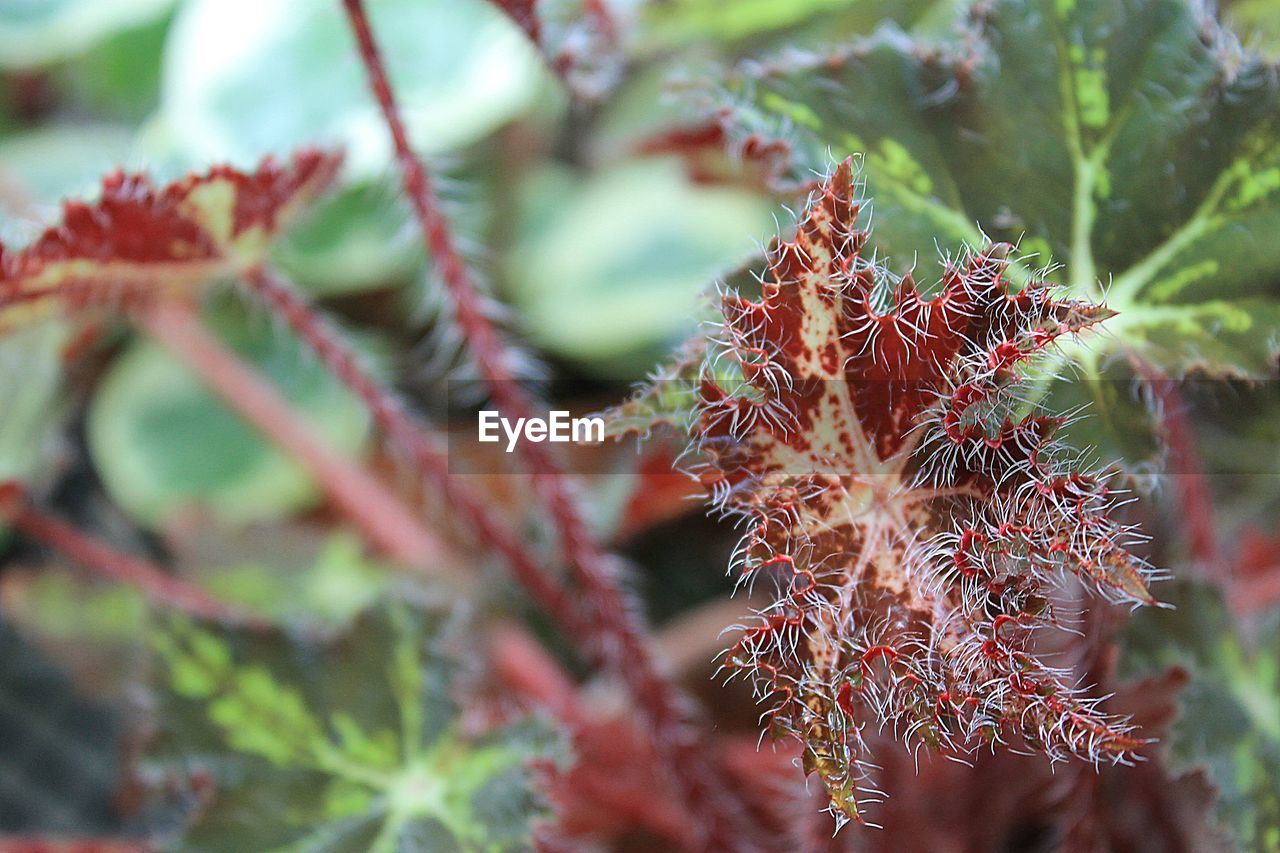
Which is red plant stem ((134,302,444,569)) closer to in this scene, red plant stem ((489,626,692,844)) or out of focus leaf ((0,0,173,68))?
red plant stem ((489,626,692,844))

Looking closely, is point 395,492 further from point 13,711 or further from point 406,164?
point 406,164

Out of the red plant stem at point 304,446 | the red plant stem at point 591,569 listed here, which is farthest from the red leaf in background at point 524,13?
the red plant stem at point 304,446

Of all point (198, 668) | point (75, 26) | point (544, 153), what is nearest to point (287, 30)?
point (75, 26)

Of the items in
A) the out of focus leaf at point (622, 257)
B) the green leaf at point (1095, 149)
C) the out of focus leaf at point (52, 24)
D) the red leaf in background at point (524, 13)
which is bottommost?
the green leaf at point (1095, 149)

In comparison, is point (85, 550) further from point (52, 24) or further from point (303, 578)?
point (52, 24)

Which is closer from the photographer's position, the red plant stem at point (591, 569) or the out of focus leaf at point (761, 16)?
the red plant stem at point (591, 569)

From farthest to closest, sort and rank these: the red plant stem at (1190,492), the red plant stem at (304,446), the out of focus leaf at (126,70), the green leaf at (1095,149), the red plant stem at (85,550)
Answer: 1. the out of focus leaf at (126,70)
2. the red plant stem at (304,446)
3. the red plant stem at (85,550)
4. the red plant stem at (1190,492)
5. the green leaf at (1095,149)

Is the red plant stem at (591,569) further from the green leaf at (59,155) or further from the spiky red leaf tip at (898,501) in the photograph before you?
the green leaf at (59,155)
